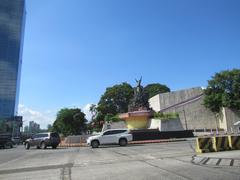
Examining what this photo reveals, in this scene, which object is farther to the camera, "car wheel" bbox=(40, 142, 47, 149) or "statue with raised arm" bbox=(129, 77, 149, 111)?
"statue with raised arm" bbox=(129, 77, 149, 111)

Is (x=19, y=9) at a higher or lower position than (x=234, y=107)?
higher

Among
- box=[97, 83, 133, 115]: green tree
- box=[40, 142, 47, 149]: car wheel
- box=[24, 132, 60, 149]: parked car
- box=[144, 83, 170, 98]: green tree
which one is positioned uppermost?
box=[144, 83, 170, 98]: green tree

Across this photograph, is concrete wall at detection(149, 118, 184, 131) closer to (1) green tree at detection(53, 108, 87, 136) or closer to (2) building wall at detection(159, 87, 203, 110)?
(2) building wall at detection(159, 87, 203, 110)

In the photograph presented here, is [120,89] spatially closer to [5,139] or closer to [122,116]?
[122,116]

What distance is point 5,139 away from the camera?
40.8 meters

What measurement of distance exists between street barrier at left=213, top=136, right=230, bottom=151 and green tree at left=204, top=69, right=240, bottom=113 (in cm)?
3687

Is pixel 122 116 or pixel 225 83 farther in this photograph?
pixel 225 83

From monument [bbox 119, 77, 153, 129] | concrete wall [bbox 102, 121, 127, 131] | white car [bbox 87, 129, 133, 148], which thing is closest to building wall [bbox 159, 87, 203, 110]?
monument [bbox 119, 77, 153, 129]

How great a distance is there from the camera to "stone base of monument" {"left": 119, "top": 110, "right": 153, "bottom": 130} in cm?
4694

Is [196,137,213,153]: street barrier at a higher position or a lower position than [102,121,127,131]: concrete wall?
lower

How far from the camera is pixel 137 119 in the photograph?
47.7 metres

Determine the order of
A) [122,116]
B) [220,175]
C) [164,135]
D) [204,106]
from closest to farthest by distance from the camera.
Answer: [220,175], [164,135], [122,116], [204,106]

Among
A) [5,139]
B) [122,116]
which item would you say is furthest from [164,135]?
[5,139]

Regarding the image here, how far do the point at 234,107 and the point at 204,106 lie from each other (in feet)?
20.4
